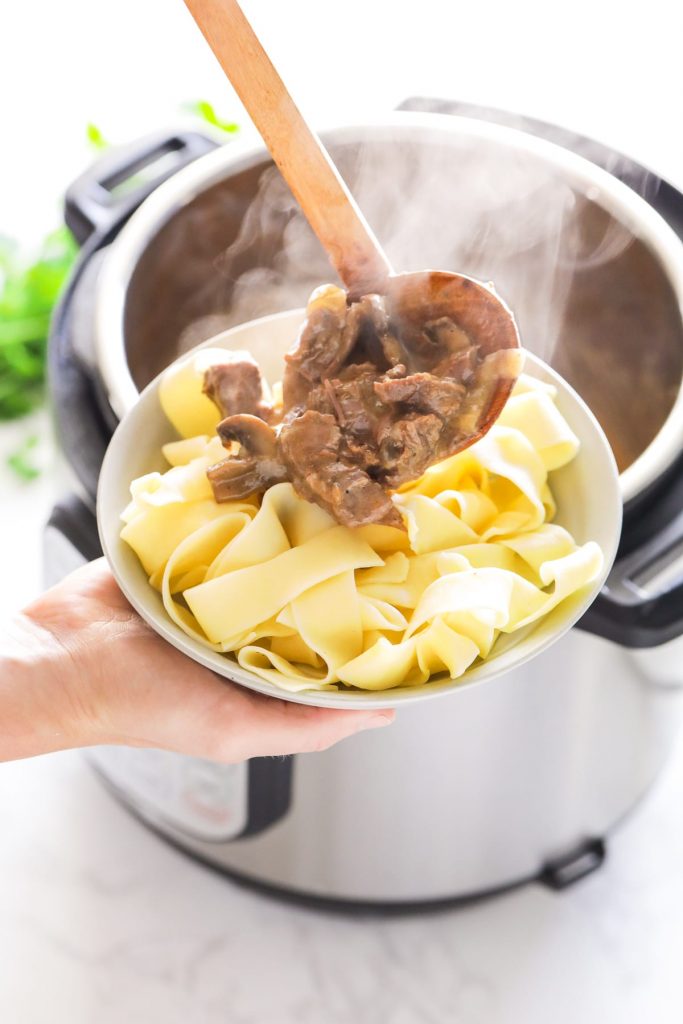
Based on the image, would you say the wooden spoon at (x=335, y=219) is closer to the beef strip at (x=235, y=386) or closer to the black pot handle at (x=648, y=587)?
the beef strip at (x=235, y=386)

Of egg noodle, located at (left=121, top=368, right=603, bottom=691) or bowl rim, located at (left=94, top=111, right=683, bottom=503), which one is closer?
egg noodle, located at (left=121, top=368, right=603, bottom=691)

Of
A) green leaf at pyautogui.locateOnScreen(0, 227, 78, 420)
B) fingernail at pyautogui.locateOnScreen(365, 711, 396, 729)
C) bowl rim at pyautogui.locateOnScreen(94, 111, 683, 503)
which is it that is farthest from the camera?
green leaf at pyautogui.locateOnScreen(0, 227, 78, 420)

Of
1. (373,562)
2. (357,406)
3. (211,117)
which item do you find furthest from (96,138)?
(373,562)

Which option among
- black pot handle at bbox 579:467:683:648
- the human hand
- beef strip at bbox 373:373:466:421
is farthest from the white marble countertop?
black pot handle at bbox 579:467:683:648

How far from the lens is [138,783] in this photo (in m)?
1.92

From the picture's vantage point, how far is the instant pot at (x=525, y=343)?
162cm

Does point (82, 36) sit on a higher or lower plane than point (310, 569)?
higher

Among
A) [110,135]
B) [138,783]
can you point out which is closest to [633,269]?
[138,783]

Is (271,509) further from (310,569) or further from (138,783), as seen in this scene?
(138,783)

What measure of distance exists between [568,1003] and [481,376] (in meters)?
1.14

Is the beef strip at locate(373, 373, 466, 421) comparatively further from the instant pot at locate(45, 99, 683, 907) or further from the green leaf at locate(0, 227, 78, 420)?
the green leaf at locate(0, 227, 78, 420)

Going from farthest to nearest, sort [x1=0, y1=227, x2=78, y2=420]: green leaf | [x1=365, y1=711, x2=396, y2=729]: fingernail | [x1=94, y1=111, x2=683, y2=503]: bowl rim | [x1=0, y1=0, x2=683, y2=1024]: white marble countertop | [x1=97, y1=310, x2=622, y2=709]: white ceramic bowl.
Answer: [x1=0, y1=227, x2=78, y2=420]: green leaf → [x1=0, y1=0, x2=683, y2=1024]: white marble countertop → [x1=94, y1=111, x2=683, y2=503]: bowl rim → [x1=365, y1=711, x2=396, y2=729]: fingernail → [x1=97, y1=310, x2=622, y2=709]: white ceramic bowl

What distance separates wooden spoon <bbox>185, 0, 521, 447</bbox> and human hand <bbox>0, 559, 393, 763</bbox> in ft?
1.39

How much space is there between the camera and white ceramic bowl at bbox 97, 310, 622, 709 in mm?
1257
